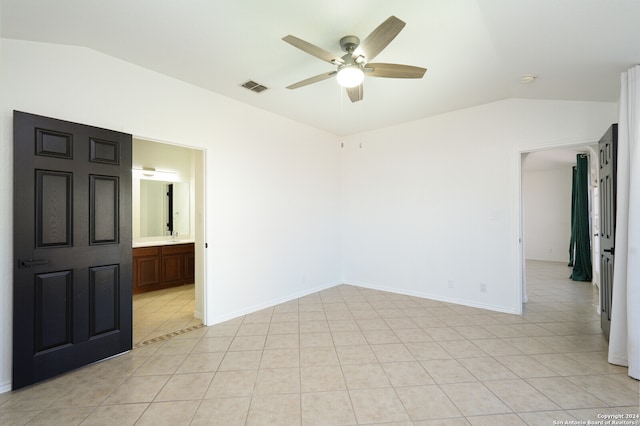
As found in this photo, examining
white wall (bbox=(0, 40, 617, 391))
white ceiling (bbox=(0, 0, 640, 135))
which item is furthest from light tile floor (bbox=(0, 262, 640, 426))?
white ceiling (bbox=(0, 0, 640, 135))

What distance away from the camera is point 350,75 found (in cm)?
231

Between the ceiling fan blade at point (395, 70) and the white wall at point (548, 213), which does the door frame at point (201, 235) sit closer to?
the ceiling fan blade at point (395, 70)

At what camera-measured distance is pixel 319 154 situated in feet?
17.5

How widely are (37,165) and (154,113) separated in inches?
46.4

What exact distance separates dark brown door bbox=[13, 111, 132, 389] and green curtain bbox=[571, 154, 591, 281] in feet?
26.0

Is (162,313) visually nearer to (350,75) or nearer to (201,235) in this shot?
(201,235)

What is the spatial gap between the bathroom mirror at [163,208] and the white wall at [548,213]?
881 cm

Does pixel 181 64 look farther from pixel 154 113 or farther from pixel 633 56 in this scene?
pixel 633 56

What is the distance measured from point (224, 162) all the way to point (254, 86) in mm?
1044

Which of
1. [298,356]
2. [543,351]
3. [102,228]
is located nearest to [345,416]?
[298,356]

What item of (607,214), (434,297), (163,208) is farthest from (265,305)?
(607,214)

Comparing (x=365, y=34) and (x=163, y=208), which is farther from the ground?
(x=365, y=34)

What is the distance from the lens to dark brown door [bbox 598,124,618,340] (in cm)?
279

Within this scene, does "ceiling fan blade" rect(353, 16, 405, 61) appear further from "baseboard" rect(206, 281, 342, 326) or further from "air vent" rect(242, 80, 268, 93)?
"baseboard" rect(206, 281, 342, 326)
